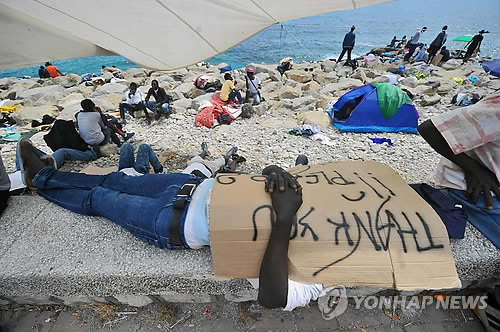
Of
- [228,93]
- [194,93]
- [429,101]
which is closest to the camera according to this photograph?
[429,101]

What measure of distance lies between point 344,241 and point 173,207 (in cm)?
124

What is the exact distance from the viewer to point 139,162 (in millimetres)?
3287

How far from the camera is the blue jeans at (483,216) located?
1991mm

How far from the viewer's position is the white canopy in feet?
6.93

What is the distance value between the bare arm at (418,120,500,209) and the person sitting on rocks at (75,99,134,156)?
496cm

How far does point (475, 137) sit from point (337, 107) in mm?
4471

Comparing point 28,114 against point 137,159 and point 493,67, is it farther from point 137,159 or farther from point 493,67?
point 493,67

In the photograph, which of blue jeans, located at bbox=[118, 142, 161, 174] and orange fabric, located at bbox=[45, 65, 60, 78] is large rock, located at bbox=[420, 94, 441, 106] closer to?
blue jeans, located at bbox=[118, 142, 161, 174]

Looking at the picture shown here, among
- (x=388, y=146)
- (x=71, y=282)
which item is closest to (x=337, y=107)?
(x=388, y=146)

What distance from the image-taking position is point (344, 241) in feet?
5.70

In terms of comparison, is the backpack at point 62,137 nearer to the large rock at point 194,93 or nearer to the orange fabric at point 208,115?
the orange fabric at point 208,115

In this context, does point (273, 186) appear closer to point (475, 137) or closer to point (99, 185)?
point (475, 137)

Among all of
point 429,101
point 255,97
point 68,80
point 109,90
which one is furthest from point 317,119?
point 68,80

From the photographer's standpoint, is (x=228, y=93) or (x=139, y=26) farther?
(x=228, y=93)
